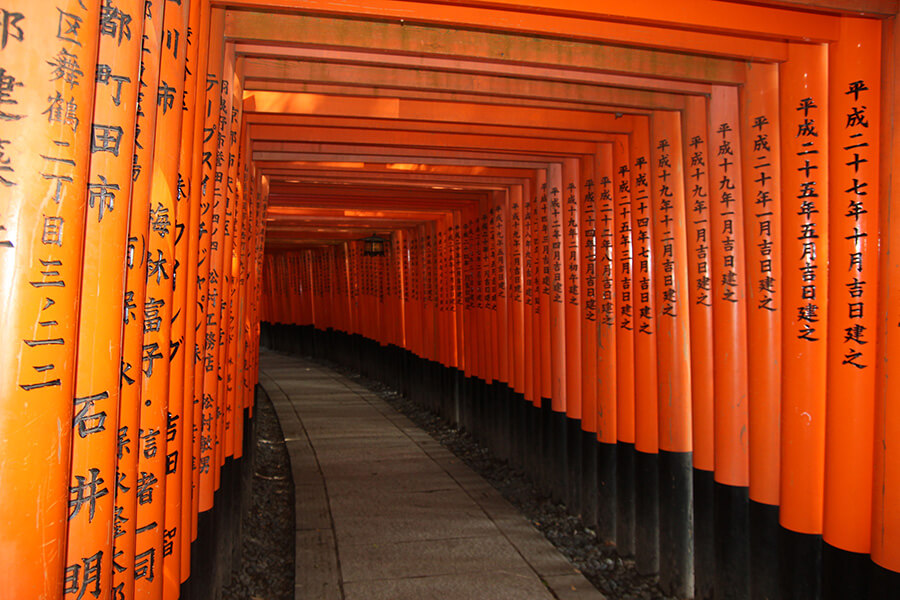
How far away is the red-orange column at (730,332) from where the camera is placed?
394 centimetres

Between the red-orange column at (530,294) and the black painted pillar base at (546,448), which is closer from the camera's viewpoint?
the black painted pillar base at (546,448)

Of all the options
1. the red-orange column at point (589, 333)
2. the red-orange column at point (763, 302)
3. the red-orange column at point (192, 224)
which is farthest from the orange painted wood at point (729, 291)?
the red-orange column at point (192, 224)

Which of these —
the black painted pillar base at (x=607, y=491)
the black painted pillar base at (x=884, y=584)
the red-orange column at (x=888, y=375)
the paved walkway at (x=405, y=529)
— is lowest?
the paved walkway at (x=405, y=529)

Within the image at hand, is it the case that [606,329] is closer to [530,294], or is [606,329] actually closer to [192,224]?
[530,294]

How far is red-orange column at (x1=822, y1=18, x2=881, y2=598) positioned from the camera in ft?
10.1

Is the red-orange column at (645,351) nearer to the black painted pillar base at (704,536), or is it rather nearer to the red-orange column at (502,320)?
the black painted pillar base at (704,536)

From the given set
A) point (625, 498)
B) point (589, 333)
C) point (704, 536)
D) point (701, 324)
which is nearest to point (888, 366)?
point (701, 324)

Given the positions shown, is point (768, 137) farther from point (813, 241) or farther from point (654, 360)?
point (654, 360)

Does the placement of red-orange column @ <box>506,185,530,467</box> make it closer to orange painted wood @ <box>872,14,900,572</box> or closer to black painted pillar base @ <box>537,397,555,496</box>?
black painted pillar base @ <box>537,397,555,496</box>

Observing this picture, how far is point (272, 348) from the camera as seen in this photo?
24328 mm

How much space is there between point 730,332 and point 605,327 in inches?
63.0

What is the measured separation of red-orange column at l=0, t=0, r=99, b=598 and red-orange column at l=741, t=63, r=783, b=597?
344 cm

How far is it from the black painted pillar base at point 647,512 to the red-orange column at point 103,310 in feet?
13.7

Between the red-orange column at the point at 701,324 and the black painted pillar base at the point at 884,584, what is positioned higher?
the red-orange column at the point at 701,324
